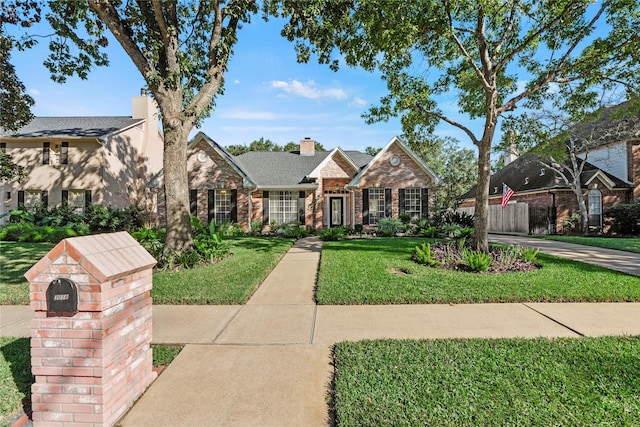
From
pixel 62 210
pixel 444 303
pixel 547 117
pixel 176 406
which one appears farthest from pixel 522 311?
pixel 62 210

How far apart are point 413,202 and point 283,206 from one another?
289 inches

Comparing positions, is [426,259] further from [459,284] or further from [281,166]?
[281,166]

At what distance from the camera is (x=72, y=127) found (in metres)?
19.2

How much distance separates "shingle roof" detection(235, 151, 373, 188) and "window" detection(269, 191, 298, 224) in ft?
2.18

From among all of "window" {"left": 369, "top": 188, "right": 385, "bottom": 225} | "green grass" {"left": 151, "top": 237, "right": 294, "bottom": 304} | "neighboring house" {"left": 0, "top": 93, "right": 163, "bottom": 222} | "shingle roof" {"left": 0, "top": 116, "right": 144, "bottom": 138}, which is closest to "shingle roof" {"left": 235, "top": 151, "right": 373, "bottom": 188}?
"window" {"left": 369, "top": 188, "right": 385, "bottom": 225}

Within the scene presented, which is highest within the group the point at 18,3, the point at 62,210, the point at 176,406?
the point at 18,3

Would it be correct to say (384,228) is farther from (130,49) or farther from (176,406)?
(176,406)

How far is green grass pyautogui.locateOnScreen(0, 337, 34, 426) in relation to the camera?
2.40m

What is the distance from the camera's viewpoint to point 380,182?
16.7 metres

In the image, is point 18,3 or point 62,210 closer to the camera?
point 18,3

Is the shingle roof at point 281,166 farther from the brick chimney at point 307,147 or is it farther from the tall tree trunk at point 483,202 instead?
the tall tree trunk at point 483,202

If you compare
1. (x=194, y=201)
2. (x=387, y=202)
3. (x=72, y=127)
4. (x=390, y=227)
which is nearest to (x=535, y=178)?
(x=387, y=202)

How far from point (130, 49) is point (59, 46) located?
3969mm

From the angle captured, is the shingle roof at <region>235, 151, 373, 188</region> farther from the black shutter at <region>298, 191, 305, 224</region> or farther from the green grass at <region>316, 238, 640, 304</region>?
the green grass at <region>316, 238, 640, 304</region>
